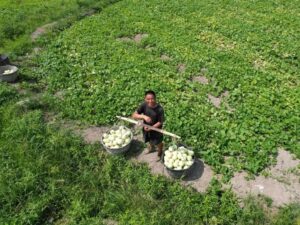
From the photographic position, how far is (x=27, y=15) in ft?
57.1

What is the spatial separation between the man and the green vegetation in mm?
7898

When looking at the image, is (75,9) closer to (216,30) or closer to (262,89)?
(216,30)

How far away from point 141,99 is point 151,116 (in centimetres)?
253

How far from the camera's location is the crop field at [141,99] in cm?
770

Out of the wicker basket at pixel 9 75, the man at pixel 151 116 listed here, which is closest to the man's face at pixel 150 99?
the man at pixel 151 116

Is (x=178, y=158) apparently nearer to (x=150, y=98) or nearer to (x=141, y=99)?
(x=150, y=98)

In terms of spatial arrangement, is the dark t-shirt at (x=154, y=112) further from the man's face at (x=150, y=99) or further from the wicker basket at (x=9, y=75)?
the wicker basket at (x=9, y=75)

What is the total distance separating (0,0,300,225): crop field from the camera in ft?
25.3

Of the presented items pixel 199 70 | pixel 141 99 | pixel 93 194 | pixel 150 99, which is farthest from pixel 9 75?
pixel 199 70

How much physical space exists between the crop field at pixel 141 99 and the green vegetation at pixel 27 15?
0.08 metres

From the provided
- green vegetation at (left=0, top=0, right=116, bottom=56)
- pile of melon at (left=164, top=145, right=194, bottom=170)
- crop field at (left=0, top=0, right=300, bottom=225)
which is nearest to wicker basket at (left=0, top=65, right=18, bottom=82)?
crop field at (left=0, top=0, right=300, bottom=225)

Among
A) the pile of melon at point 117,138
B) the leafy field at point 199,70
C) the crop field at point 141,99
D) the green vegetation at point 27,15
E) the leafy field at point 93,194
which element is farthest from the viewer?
the green vegetation at point 27,15

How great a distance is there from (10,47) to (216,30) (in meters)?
8.65

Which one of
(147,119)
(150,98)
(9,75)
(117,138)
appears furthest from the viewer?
(9,75)
